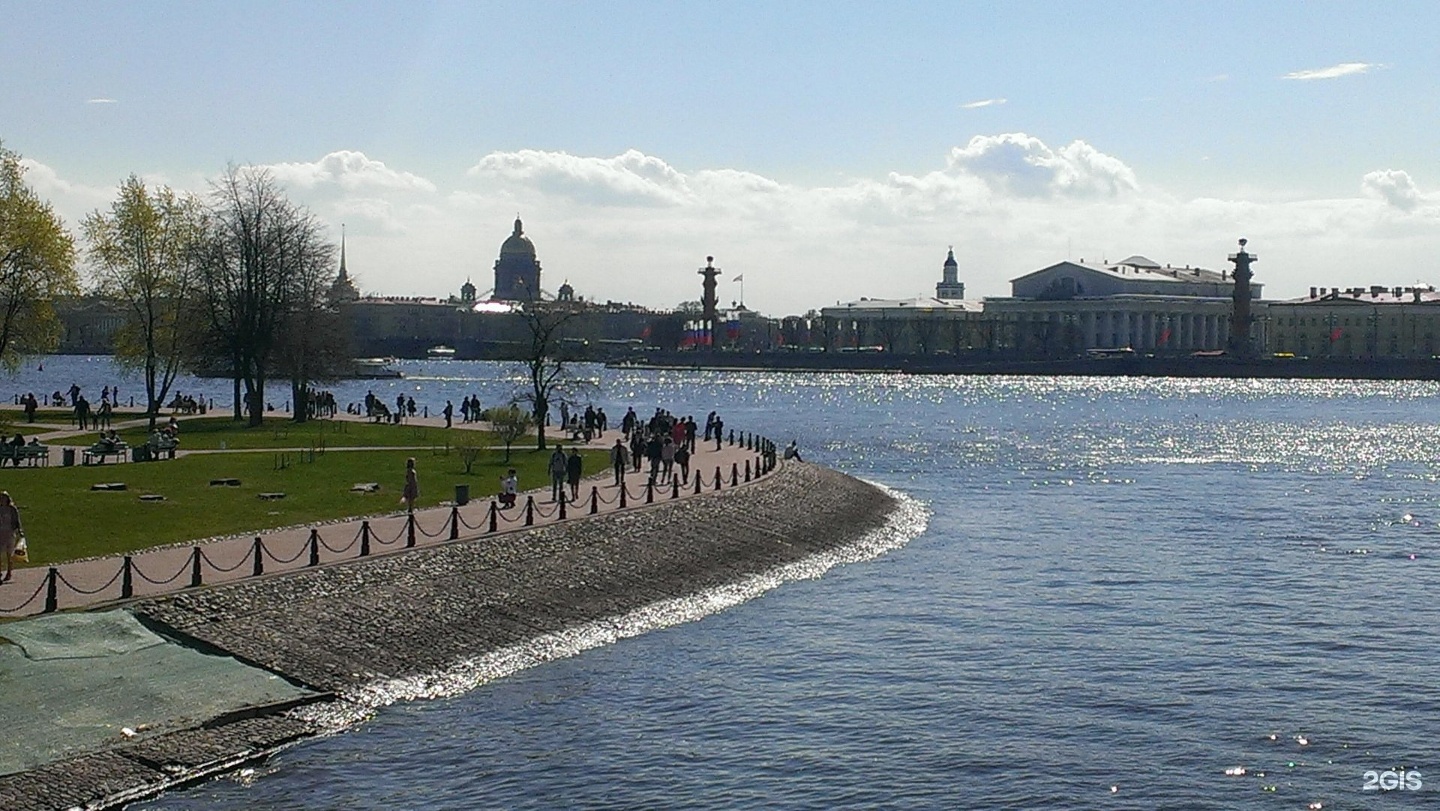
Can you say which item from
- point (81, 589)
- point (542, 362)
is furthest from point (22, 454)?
point (542, 362)

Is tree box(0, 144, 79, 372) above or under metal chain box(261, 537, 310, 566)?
above

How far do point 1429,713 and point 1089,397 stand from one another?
12987 cm

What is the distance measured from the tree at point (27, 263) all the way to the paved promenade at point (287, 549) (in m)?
10.4

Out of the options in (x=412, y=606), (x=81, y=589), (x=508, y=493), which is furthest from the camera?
(x=508, y=493)

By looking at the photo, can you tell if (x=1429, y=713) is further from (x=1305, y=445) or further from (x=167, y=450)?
(x=1305, y=445)

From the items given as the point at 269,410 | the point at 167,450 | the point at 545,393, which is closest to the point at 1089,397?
the point at 269,410

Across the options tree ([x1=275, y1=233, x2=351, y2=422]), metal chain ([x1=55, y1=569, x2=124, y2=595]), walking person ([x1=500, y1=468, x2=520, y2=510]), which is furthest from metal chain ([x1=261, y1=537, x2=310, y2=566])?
tree ([x1=275, y1=233, x2=351, y2=422])

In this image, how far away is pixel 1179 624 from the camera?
31.6 meters

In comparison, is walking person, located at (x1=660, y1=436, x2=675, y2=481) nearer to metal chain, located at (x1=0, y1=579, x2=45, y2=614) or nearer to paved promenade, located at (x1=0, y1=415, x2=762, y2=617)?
paved promenade, located at (x1=0, y1=415, x2=762, y2=617)

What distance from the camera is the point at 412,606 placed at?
27891 mm

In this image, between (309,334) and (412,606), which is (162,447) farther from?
(309,334)

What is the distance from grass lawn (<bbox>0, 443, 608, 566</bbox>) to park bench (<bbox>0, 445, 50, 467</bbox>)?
126cm

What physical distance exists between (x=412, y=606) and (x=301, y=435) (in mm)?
32551

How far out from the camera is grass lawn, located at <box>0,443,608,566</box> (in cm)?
3088
